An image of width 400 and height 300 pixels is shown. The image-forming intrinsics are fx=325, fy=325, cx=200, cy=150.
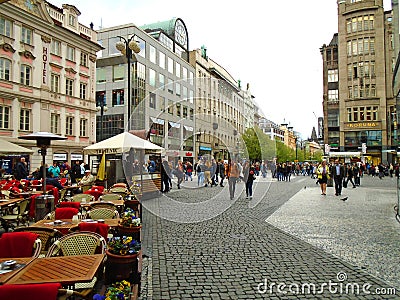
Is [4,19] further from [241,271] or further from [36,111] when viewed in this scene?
[241,271]

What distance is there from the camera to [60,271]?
11.2 feet

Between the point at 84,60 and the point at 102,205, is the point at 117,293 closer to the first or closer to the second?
the point at 102,205

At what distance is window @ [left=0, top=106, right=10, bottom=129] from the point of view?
1080 inches

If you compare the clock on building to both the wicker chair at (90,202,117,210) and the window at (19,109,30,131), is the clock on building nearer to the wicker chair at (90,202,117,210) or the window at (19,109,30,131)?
the window at (19,109,30,131)

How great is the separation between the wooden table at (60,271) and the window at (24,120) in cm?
2942

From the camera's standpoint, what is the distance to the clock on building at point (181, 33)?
57.4 m

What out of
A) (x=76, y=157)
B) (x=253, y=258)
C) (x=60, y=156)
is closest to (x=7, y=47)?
(x=60, y=156)

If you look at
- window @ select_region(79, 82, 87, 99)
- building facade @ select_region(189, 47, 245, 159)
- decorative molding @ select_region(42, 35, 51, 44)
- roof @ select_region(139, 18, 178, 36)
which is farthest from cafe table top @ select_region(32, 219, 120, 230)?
roof @ select_region(139, 18, 178, 36)

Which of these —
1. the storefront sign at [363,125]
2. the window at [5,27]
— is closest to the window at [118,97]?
the window at [5,27]

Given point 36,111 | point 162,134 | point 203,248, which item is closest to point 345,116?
point 36,111

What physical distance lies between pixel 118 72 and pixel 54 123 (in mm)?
14635

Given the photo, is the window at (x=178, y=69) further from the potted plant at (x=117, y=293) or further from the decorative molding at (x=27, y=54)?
the potted plant at (x=117, y=293)

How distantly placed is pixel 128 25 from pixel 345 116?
3881 cm

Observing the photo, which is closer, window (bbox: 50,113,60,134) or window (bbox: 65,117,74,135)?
window (bbox: 50,113,60,134)
